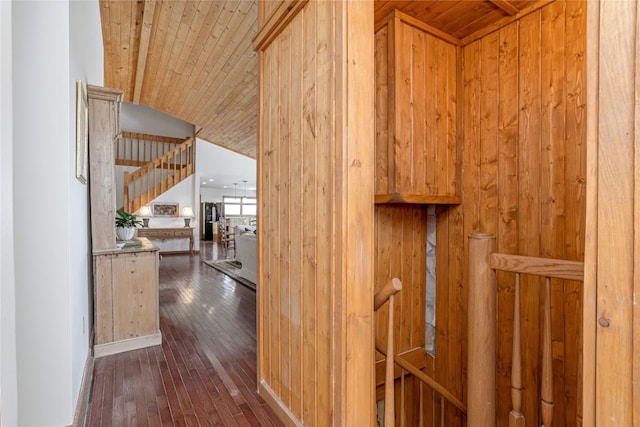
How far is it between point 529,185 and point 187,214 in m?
8.85

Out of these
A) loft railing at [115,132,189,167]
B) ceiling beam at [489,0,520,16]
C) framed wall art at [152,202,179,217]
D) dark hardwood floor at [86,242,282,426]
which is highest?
loft railing at [115,132,189,167]

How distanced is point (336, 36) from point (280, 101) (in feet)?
2.00

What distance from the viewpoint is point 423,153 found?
2.41 m

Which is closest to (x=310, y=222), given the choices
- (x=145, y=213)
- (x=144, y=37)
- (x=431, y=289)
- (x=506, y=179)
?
(x=506, y=179)

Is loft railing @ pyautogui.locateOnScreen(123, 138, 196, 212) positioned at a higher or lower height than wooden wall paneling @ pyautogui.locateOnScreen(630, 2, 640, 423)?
higher

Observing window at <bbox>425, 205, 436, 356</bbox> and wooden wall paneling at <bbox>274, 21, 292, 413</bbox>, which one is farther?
window at <bbox>425, 205, 436, 356</bbox>

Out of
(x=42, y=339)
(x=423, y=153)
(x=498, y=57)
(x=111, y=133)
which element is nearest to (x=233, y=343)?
(x=42, y=339)

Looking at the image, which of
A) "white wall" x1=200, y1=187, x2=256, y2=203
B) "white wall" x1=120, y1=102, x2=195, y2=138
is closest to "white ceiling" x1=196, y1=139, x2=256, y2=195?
"white wall" x1=120, y1=102, x2=195, y2=138

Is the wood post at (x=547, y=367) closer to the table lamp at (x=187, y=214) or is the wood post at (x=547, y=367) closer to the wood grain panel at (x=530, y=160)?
the wood grain panel at (x=530, y=160)

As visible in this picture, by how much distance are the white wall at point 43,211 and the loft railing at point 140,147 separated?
8169 mm

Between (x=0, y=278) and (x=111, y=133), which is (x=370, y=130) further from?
(x=111, y=133)

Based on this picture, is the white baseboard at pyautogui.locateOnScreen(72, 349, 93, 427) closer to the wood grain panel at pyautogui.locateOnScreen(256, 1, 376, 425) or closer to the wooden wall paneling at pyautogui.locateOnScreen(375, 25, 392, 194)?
the wood grain panel at pyautogui.locateOnScreen(256, 1, 376, 425)

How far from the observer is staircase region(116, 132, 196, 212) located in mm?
8492

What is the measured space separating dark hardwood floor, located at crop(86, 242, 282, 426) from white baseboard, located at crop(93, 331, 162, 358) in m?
0.06
